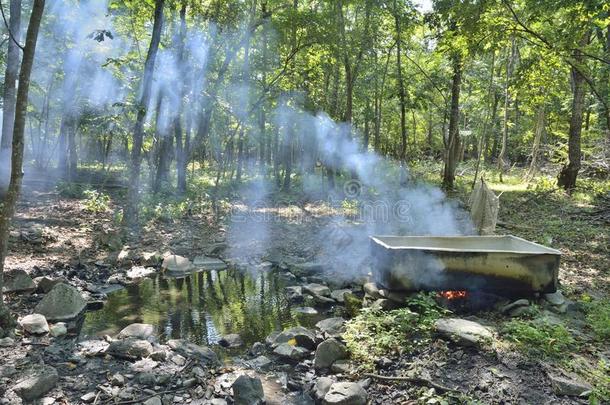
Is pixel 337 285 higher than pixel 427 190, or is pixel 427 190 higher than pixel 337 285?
pixel 427 190

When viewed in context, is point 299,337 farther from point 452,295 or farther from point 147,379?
point 452,295

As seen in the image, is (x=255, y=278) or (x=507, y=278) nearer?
(x=507, y=278)

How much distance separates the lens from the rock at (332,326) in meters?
7.02

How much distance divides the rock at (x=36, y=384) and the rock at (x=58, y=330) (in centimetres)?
145

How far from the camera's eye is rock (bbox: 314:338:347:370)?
19.6 ft

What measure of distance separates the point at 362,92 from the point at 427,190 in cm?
894

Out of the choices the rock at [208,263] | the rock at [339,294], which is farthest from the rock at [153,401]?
the rock at [208,263]

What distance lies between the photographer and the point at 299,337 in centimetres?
670

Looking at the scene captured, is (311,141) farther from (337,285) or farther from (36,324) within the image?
(36,324)

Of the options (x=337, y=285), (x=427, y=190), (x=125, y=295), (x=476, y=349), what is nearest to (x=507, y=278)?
(x=476, y=349)

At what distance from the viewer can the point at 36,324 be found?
6.30 metres

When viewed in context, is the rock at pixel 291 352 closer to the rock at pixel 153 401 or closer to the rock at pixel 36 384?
the rock at pixel 153 401

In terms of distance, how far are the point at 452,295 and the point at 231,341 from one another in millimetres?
3855

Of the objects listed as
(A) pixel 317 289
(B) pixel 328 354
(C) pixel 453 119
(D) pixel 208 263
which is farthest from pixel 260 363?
(C) pixel 453 119
